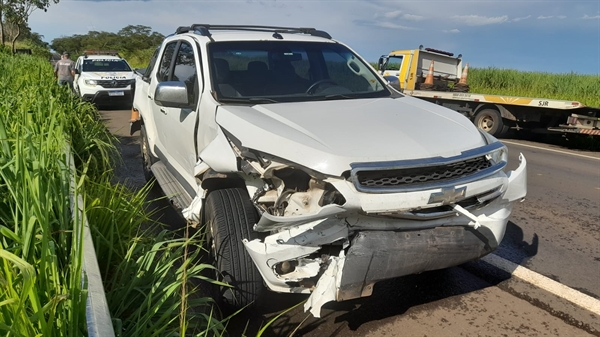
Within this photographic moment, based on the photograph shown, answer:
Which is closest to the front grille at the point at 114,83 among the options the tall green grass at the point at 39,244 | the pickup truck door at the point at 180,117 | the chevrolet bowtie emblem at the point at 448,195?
the pickup truck door at the point at 180,117

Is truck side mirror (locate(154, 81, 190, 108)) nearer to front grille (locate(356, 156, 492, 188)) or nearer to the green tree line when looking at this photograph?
front grille (locate(356, 156, 492, 188))

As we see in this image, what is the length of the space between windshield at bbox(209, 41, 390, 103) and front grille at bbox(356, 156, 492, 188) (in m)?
1.36

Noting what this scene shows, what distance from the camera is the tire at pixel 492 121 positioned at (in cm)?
1188

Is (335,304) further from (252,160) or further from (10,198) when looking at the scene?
(10,198)

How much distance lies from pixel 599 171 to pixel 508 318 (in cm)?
647

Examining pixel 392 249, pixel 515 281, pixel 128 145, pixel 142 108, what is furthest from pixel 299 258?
pixel 128 145

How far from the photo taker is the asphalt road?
10.4 ft

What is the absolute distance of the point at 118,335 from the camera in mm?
2004

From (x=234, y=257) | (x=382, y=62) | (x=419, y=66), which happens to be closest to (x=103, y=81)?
(x=382, y=62)

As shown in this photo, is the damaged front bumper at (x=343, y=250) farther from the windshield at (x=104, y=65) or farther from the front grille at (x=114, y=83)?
the windshield at (x=104, y=65)

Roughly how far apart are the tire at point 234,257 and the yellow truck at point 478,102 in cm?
594

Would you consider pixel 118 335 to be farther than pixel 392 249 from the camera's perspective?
No

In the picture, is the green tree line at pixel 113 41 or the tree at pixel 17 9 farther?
the green tree line at pixel 113 41

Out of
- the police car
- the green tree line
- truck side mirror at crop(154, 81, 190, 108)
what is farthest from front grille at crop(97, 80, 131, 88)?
the green tree line
